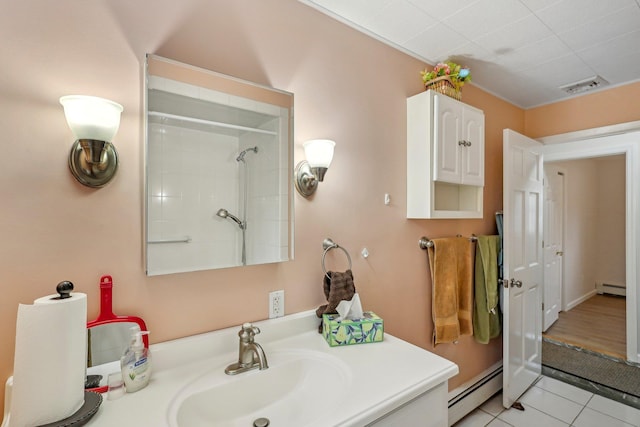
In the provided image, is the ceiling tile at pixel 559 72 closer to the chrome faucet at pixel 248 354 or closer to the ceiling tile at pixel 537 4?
the ceiling tile at pixel 537 4

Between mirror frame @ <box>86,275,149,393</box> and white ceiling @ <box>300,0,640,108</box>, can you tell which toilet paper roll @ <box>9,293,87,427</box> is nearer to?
mirror frame @ <box>86,275,149,393</box>

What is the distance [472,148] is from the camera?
1984 mm

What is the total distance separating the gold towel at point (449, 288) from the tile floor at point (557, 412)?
65 centimetres

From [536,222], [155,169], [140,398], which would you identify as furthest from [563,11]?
[140,398]

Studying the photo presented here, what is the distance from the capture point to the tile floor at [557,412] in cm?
212

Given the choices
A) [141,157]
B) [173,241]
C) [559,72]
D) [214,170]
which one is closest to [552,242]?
[559,72]

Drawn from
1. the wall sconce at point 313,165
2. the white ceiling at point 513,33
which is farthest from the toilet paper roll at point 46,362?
the white ceiling at point 513,33

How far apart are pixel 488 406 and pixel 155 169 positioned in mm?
2745

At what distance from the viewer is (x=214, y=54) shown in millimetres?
1228

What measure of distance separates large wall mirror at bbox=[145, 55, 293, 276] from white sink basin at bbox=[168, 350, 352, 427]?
15.7 inches

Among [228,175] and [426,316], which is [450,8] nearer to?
[228,175]

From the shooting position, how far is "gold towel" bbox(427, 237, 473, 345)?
6.56 feet

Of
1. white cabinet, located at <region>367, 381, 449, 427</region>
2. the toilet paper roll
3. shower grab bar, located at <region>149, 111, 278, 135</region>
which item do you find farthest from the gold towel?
the toilet paper roll

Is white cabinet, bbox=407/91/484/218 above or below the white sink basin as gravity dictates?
above
